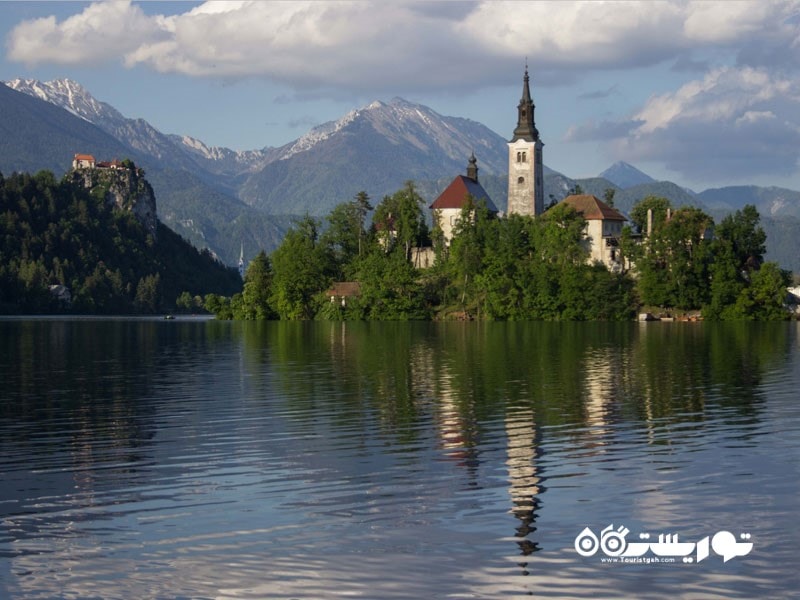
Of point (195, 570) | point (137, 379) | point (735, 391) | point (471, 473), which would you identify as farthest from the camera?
point (137, 379)

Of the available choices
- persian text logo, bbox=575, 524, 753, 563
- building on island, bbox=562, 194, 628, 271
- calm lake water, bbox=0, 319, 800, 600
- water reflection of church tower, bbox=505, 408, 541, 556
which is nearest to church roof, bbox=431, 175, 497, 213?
building on island, bbox=562, 194, 628, 271

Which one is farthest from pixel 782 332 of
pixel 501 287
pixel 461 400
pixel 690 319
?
pixel 461 400

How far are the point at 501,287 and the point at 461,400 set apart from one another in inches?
3888

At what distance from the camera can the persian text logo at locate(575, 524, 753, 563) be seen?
1830 cm

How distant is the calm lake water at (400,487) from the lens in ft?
57.1

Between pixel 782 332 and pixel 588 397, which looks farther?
pixel 782 332

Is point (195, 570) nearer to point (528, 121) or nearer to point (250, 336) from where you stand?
point (250, 336)

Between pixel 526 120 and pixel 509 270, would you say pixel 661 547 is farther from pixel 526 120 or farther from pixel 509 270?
pixel 526 120

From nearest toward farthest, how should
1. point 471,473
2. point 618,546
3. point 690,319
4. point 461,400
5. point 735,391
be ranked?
point 618,546
point 471,473
point 461,400
point 735,391
point 690,319

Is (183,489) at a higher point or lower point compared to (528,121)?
lower

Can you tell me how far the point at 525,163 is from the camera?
537 ft

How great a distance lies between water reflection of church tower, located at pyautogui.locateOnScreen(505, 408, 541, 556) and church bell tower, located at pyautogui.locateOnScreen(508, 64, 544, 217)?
128791 millimetres

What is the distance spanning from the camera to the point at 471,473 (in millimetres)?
24922

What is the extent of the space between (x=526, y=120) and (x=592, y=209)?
2267 centimetres
